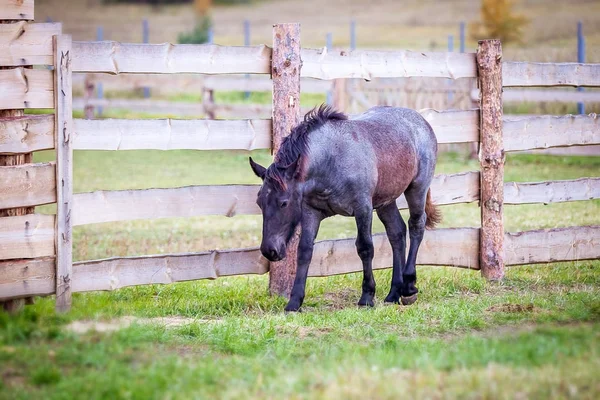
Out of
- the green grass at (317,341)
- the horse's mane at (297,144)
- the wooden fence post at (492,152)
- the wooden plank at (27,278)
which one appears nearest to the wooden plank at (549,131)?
the wooden fence post at (492,152)

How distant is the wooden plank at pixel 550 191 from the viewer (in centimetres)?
838

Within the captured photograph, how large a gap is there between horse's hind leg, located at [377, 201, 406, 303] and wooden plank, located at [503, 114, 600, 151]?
1506mm

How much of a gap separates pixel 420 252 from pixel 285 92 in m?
2.20

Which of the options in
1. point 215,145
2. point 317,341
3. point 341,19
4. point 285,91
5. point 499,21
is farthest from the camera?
point 341,19

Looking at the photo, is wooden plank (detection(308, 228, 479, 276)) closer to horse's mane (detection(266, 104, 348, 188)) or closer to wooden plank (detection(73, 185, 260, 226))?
wooden plank (detection(73, 185, 260, 226))

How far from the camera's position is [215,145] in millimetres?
7066

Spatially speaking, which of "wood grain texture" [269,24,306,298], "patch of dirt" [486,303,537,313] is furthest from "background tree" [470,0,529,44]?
"patch of dirt" [486,303,537,313]

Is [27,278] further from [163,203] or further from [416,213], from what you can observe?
[416,213]

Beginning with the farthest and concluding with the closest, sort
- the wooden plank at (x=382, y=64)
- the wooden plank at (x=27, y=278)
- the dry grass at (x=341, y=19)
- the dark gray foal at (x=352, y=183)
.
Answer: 1. the dry grass at (x=341, y=19)
2. the wooden plank at (x=382, y=64)
3. the dark gray foal at (x=352, y=183)
4. the wooden plank at (x=27, y=278)

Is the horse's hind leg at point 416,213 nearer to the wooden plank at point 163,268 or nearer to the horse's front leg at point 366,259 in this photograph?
the horse's front leg at point 366,259

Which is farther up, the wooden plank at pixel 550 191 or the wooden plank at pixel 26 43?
the wooden plank at pixel 26 43

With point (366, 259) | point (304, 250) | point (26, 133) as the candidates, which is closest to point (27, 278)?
point (26, 133)

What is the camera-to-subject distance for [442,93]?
18.8 metres

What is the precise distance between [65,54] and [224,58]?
139 centimetres
